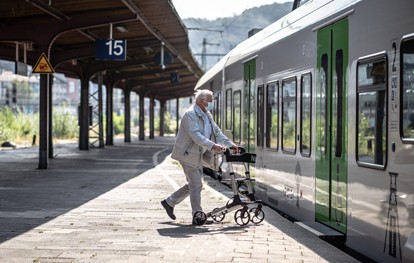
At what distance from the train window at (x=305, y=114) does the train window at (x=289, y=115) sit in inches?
15.7

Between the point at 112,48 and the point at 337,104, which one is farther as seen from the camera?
the point at 112,48

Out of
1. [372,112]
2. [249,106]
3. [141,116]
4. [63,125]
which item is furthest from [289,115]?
[141,116]

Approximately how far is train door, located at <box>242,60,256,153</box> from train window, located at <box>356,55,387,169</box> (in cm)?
603

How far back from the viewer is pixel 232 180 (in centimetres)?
988

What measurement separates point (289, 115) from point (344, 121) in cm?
274

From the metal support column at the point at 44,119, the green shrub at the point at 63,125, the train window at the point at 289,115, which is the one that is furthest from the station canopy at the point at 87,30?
the green shrub at the point at 63,125

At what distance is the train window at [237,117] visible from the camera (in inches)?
602

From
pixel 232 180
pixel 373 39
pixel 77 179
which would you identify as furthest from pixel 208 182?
pixel 373 39

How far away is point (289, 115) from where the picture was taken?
10617 mm

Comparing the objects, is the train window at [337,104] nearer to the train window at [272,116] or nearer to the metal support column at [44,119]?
the train window at [272,116]

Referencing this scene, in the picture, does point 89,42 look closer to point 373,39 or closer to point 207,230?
point 207,230

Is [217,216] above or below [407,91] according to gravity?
below

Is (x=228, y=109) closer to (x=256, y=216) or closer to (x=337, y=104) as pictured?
(x=256, y=216)

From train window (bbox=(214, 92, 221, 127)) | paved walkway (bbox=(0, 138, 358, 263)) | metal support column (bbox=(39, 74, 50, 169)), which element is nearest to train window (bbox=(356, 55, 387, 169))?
paved walkway (bbox=(0, 138, 358, 263))
